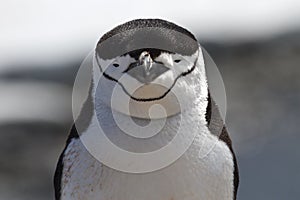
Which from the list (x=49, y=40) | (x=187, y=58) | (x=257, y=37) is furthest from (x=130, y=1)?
(x=187, y=58)

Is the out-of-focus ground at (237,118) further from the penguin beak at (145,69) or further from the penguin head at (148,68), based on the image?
the penguin beak at (145,69)

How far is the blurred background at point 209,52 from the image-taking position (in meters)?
5.30

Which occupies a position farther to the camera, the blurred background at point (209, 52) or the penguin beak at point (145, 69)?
the blurred background at point (209, 52)

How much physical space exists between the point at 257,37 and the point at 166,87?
374cm

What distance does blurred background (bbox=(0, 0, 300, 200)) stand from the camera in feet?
17.4

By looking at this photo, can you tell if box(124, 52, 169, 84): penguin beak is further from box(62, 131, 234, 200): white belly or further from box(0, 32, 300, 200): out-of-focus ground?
box(0, 32, 300, 200): out-of-focus ground

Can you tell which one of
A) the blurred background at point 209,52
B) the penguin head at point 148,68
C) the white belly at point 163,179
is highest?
the penguin head at point 148,68

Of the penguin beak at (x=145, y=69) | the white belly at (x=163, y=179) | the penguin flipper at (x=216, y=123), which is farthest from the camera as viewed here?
the penguin flipper at (x=216, y=123)

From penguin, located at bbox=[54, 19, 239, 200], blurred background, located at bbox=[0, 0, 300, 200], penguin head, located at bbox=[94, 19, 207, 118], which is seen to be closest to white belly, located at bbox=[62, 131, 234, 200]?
penguin, located at bbox=[54, 19, 239, 200]

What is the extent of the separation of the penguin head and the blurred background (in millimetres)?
2634

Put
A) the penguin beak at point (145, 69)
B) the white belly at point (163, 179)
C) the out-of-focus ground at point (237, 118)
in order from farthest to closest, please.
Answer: the out-of-focus ground at point (237, 118), the white belly at point (163, 179), the penguin beak at point (145, 69)

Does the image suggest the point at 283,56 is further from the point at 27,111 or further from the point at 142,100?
the point at 142,100

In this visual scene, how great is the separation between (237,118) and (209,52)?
367mm

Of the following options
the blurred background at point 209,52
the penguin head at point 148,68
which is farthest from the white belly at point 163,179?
the blurred background at point 209,52
